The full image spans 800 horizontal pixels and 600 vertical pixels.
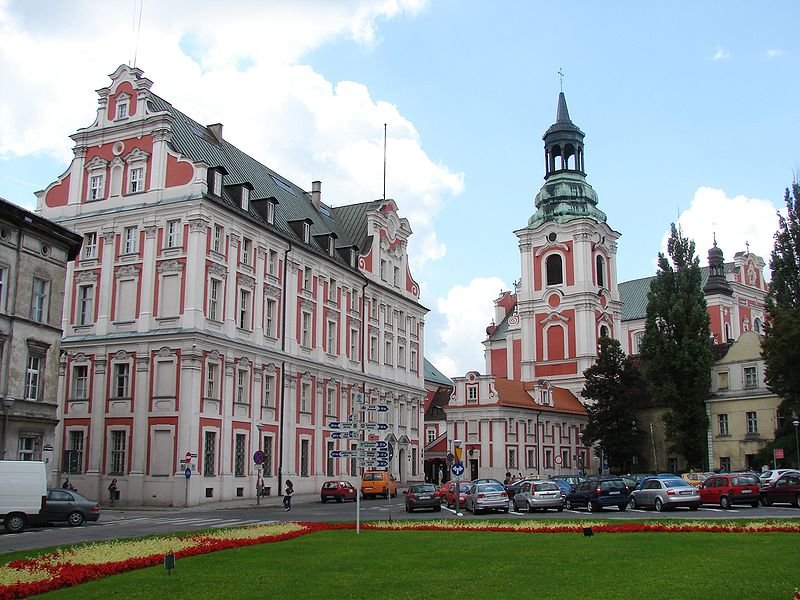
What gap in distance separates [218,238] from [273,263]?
6421 mm

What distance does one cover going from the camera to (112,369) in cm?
5075

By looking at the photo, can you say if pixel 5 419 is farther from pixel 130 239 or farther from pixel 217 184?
pixel 217 184

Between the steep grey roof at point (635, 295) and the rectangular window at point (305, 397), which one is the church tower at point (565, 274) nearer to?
the steep grey roof at point (635, 295)

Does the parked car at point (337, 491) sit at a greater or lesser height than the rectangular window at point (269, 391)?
lesser

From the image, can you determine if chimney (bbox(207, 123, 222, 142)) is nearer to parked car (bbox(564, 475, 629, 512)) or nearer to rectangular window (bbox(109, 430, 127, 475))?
rectangular window (bbox(109, 430, 127, 475))

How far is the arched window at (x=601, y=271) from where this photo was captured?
102875 millimetres

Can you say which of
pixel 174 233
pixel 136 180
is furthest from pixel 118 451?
pixel 136 180

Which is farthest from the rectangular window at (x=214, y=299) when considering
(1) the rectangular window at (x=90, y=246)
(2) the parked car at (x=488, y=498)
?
(2) the parked car at (x=488, y=498)

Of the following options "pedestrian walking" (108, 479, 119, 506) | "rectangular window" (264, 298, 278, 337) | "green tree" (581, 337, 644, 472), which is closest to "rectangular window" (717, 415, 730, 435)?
"green tree" (581, 337, 644, 472)

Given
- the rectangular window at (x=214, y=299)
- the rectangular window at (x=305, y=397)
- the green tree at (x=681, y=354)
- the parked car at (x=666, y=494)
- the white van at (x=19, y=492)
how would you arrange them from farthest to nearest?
the green tree at (x=681, y=354)
the rectangular window at (x=305, y=397)
the rectangular window at (x=214, y=299)
the parked car at (x=666, y=494)
the white van at (x=19, y=492)

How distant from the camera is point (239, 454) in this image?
172ft

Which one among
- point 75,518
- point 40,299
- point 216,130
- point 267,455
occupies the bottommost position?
point 75,518

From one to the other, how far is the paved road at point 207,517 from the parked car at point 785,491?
45 centimetres

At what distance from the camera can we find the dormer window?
2087 inches
